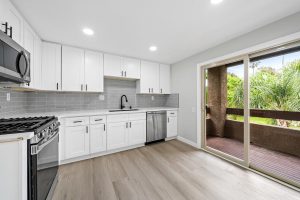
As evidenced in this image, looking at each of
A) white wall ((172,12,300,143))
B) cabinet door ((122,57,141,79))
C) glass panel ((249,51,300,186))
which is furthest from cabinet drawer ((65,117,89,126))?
glass panel ((249,51,300,186))

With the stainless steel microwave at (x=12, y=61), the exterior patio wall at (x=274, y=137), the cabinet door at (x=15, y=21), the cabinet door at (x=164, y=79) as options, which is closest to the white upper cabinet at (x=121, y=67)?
the cabinet door at (x=164, y=79)

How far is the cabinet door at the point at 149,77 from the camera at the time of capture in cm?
361

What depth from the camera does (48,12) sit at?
5.39ft

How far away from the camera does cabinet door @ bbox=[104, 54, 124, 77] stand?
3043 millimetres

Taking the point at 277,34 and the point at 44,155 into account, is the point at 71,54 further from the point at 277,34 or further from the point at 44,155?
the point at 277,34

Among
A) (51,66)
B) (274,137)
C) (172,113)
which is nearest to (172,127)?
(172,113)

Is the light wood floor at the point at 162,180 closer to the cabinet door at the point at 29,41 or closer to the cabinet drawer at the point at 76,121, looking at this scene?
the cabinet drawer at the point at 76,121

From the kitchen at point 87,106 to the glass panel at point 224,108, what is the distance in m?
A: 0.95

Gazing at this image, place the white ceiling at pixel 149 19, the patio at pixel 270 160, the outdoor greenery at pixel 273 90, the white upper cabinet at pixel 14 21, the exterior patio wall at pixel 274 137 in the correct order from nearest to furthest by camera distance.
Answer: the white upper cabinet at pixel 14 21 < the white ceiling at pixel 149 19 < the patio at pixel 270 160 < the outdoor greenery at pixel 273 90 < the exterior patio wall at pixel 274 137

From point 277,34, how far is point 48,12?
3194 mm

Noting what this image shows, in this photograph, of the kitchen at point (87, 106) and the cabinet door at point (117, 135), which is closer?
the kitchen at point (87, 106)

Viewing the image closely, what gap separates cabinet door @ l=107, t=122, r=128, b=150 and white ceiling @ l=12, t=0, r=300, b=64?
177 cm

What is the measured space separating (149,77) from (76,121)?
2196mm

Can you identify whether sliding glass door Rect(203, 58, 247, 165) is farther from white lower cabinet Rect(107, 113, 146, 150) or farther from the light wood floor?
white lower cabinet Rect(107, 113, 146, 150)
